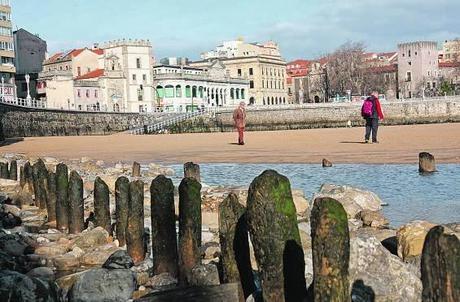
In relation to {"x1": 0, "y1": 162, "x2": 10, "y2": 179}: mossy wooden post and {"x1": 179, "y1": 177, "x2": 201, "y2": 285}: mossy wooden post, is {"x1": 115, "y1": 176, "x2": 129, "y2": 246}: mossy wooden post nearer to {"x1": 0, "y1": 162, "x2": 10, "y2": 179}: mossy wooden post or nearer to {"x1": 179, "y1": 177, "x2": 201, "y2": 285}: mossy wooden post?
{"x1": 179, "y1": 177, "x2": 201, "y2": 285}: mossy wooden post


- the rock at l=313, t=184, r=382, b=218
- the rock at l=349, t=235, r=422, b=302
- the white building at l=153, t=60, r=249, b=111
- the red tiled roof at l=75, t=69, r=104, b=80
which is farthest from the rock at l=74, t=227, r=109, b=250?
the red tiled roof at l=75, t=69, r=104, b=80

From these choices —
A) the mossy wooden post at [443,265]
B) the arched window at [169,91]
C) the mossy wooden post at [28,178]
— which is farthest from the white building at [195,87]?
the mossy wooden post at [443,265]

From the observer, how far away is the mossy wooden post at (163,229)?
917 centimetres

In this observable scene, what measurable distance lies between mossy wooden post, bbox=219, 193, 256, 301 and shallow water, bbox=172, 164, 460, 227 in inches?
212

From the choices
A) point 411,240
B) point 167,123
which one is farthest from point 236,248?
point 167,123

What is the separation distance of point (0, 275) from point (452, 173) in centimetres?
1437

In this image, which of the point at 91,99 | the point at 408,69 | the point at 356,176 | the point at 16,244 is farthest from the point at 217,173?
the point at 408,69

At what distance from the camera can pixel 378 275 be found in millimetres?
6641

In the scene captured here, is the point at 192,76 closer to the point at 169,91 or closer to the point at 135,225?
the point at 169,91

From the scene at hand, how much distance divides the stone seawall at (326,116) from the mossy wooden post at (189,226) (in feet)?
245

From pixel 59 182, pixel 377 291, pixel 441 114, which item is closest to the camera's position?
pixel 377 291

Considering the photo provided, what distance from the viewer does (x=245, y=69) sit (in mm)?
146250

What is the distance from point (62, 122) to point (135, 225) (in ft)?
231

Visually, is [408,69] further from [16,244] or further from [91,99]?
[16,244]
